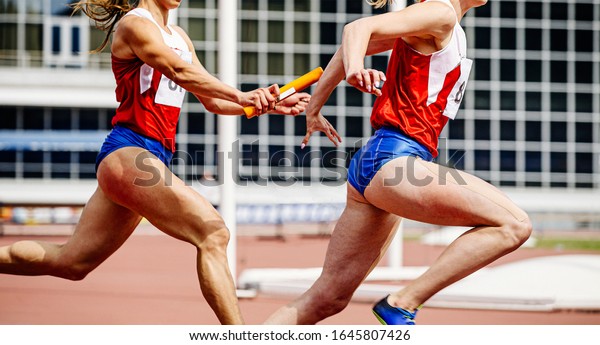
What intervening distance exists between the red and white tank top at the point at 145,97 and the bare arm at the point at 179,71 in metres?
0.16

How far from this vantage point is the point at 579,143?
29.7 metres

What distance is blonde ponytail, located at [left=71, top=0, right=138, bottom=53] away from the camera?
4.97m

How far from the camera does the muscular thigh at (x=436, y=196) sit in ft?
13.4

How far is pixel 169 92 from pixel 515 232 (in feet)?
6.52

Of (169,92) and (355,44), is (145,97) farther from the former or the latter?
(355,44)

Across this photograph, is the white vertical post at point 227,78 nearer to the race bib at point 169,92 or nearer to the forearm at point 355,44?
the race bib at point 169,92

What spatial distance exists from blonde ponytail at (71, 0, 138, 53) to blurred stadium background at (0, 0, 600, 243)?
2359 cm

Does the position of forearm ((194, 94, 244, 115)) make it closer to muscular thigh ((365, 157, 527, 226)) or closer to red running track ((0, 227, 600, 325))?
muscular thigh ((365, 157, 527, 226))

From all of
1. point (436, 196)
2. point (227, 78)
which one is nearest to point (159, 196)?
point (436, 196)

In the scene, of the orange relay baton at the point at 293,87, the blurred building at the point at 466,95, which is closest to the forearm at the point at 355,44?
the orange relay baton at the point at 293,87

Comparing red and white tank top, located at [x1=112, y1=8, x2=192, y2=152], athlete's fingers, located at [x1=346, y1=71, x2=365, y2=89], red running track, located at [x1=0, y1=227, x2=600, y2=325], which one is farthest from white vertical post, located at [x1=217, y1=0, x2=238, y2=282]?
athlete's fingers, located at [x1=346, y1=71, x2=365, y2=89]

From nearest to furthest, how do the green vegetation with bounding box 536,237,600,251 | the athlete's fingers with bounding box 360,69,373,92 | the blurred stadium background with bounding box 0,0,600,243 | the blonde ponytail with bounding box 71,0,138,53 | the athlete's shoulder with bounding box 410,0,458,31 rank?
the athlete's fingers with bounding box 360,69,373,92 < the athlete's shoulder with bounding box 410,0,458,31 < the blonde ponytail with bounding box 71,0,138,53 < the green vegetation with bounding box 536,237,600,251 < the blurred stadium background with bounding box 0,0,600,243
